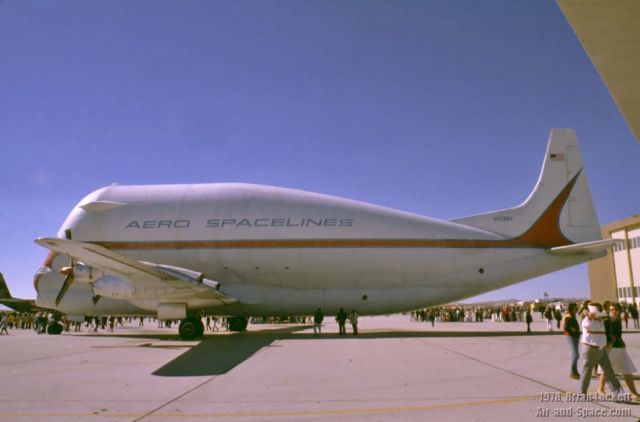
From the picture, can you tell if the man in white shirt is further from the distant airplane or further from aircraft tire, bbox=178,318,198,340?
the distant airplane

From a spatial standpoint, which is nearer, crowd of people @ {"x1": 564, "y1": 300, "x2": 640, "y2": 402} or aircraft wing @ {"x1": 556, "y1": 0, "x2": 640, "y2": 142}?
aircraft wing @ {"x1": 556, "y1": 0, "x2": 640, "y2": 142}

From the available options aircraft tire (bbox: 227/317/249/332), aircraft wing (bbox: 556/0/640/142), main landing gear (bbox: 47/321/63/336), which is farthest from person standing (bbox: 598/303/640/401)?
main landing gear (bbox: 47/321/63/336)

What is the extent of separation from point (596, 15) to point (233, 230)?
2262 cm

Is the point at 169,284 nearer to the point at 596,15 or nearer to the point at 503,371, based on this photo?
the point at 503,371

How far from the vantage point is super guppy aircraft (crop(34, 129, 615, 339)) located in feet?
83.5

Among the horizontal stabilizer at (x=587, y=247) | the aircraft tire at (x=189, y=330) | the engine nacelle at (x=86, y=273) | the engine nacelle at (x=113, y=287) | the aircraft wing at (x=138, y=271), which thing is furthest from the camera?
the horizontal stabilizer at (x=587, y=247)

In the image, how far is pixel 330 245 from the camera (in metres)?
25.5

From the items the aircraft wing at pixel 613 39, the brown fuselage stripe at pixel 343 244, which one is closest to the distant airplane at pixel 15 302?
the brown fuselage stripe at pixel 343 244

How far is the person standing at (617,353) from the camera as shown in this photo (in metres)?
8.44

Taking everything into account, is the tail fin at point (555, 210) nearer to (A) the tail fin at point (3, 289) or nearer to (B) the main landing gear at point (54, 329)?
(B) the main landing gear at point (54, 329)

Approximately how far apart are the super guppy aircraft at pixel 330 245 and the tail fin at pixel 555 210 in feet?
0.18

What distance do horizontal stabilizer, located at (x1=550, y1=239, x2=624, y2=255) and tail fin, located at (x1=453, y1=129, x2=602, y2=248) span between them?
3.04 feet

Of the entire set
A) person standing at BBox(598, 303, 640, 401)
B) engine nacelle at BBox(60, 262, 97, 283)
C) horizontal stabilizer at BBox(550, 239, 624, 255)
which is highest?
horizontal stabilizer at BBox(550, 239, 624, 255)

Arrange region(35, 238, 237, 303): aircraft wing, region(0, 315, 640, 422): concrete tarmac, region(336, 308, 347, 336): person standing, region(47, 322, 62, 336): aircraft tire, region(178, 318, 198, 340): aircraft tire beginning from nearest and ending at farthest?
1. region(0, 315, 640, 422): concrete tarmac
2. region(35, 238, 237, 303): aircraft wing
3. region(178, 318, 198, 340): aircraft tire
4. region(336, 308, 347, 336): person standing
5. region(47, 322, 62, 336): aircraft tire
